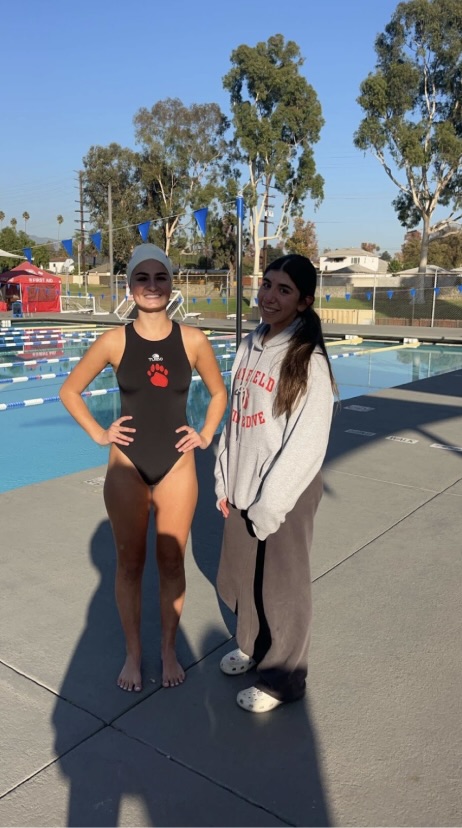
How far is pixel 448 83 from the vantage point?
29531mm

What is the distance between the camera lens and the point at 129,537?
2.37 meters

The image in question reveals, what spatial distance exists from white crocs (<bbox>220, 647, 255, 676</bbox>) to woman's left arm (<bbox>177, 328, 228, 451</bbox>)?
0.87 m

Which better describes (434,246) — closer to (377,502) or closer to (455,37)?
(455,37)

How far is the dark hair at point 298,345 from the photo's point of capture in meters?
2.12

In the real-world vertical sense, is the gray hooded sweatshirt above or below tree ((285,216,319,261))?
below

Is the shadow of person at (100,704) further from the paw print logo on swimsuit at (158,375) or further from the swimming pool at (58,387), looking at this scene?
the swimming pool at (58,387)

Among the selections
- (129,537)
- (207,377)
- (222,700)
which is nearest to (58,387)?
(207,377)

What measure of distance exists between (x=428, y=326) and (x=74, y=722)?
24275 millimetres

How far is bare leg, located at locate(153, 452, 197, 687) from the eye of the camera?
2385 millimetres

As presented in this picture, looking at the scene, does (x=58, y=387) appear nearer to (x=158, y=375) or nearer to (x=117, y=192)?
(x=158, y=375)

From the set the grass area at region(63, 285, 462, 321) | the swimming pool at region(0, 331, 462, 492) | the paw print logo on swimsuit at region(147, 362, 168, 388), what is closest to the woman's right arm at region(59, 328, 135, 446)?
the paw print logo on swimsuit at region(147, 362, 168, 388)

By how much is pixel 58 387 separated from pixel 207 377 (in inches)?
390

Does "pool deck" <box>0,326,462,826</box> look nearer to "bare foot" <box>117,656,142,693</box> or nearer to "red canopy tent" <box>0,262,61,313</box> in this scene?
"bare foot" <box>117,656,142,693</box>

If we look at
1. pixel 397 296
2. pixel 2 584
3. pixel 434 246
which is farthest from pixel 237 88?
pixel 2 584
